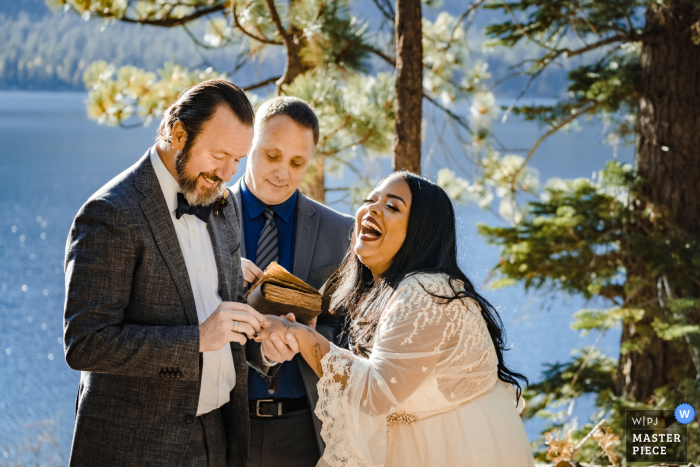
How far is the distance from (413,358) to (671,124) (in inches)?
164

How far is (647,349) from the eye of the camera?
5.21 m

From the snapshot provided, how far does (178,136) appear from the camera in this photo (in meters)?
1.80

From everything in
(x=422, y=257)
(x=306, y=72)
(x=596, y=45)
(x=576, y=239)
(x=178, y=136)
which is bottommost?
(x=422, y=257)

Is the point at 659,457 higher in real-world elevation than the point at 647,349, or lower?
lower

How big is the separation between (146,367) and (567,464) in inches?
101

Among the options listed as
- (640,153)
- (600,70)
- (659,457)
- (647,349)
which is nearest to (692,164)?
(640,153)

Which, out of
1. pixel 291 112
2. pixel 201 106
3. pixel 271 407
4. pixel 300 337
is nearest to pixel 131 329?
pixel 300 337

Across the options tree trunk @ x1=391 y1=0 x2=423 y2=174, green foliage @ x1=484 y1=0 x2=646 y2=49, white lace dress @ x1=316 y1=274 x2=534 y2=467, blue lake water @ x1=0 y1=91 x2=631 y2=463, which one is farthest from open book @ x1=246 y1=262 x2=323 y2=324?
green foliage @ x1=484 y1=0 x2=646 y2=49

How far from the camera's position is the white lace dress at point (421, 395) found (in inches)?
72.8

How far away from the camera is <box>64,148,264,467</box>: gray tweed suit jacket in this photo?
1615 mm

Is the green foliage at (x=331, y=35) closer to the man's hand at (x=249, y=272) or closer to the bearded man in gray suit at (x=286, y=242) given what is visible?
the bearded man in gray suit at (x=286, y=242)

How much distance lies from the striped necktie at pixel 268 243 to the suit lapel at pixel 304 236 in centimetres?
9

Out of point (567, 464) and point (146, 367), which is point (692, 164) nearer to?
point (567, 464)

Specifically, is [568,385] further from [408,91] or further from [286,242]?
[286,242]
